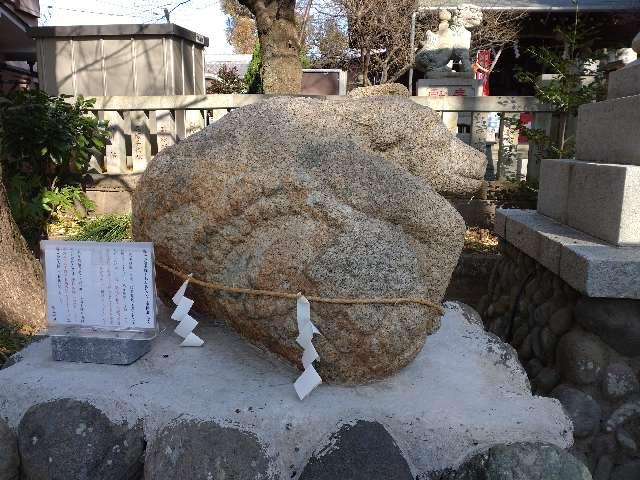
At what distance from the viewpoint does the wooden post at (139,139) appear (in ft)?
15.7

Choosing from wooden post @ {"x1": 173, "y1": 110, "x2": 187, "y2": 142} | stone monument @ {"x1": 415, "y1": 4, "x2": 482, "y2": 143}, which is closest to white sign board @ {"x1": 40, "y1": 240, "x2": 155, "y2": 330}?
wooden post @ {"x1": 173, "y1": 110, "x2": 187, "y2": 142}

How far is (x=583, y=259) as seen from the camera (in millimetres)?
2090

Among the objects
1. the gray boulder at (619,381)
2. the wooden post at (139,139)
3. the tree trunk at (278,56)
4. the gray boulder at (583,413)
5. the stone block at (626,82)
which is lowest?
the gray boulder at (583,413)

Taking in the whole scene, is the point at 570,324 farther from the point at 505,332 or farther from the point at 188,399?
the point at 188,399

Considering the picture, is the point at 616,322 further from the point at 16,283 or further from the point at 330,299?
the point at 16,283

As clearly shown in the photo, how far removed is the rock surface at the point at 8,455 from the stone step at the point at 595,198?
2.24 metres

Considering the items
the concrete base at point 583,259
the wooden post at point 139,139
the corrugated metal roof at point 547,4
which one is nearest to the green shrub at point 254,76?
the corrugated metal roof at point 547,4

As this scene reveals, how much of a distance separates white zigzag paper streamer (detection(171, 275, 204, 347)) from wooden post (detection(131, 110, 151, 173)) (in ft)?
10.8

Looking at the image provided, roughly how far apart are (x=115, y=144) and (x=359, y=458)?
164 inches

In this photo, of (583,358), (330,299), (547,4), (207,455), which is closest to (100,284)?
(207,455)

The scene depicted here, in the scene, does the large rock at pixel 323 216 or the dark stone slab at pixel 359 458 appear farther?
the large rock at pixel 323 216

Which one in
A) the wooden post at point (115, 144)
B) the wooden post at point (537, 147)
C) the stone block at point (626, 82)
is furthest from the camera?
the wooden post at point (115, 144)

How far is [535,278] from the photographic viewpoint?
9.00 ft

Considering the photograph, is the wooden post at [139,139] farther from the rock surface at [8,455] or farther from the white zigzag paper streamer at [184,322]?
the rock surface at [8,455]
